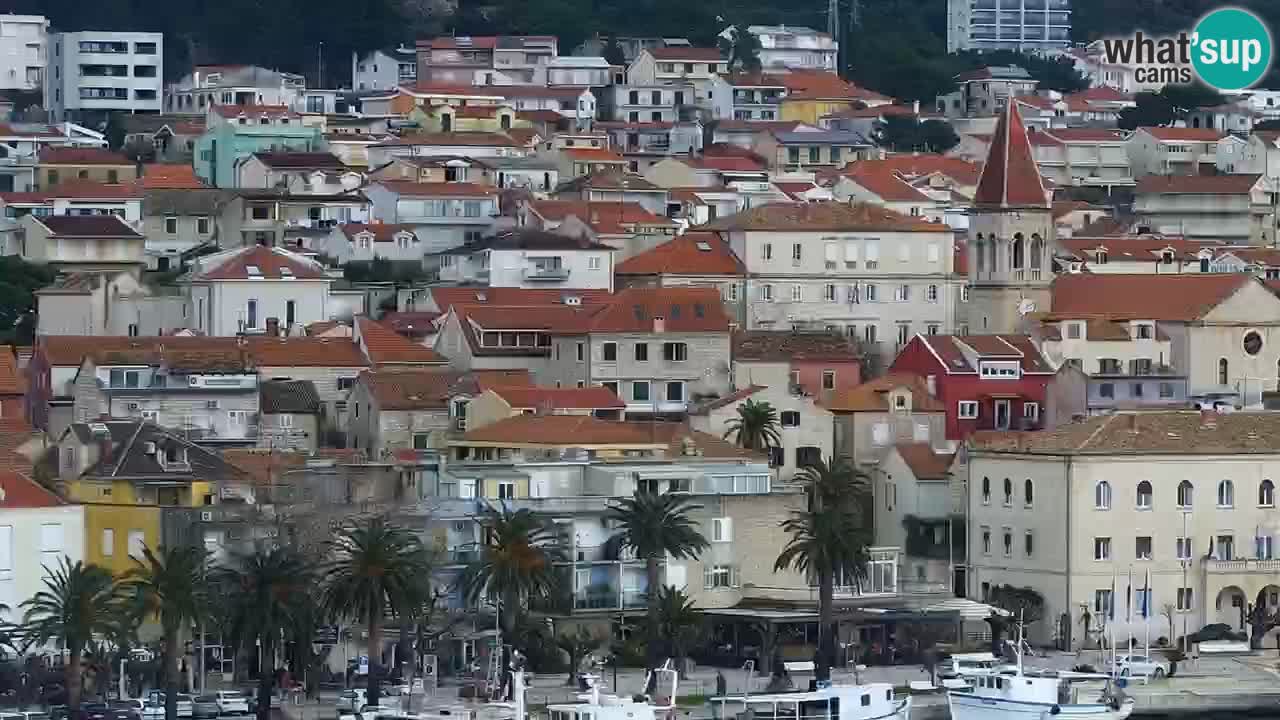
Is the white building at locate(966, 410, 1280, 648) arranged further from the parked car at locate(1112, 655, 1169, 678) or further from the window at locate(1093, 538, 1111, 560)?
the parked car at locate(1112, 655, 1169, 678)

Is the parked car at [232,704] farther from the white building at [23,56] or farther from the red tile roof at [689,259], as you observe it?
the white building at [23,56]

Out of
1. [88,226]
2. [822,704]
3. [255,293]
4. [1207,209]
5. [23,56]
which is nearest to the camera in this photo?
[822,704]

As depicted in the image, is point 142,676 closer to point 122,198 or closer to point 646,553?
point 646,553

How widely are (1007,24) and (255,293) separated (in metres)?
87.5

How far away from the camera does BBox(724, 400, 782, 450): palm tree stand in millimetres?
82000

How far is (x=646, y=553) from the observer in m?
71.9

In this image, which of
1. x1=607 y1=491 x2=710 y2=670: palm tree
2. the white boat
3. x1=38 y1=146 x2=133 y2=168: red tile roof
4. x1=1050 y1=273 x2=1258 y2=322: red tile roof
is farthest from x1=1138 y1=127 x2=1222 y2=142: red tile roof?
the white boat

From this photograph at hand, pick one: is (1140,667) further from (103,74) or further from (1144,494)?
(103,74)

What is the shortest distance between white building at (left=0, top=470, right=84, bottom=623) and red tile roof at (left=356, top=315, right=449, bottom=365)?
740 inches

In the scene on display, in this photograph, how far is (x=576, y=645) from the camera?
7006 centimetres

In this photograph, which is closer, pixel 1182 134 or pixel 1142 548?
pixel 1142 548

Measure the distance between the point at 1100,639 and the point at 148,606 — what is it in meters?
19.6

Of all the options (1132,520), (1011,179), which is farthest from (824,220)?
(1132,520)

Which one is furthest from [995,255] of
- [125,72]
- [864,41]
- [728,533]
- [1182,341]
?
[864,41]
